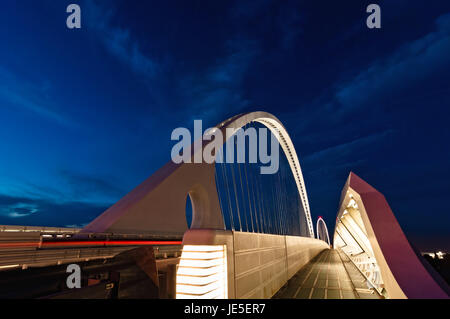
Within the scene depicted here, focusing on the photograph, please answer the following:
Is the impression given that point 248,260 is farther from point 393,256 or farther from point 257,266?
point 393,256

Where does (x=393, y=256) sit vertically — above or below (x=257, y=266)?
above

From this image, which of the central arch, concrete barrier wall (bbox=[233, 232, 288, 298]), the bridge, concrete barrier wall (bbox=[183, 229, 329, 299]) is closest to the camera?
the bridge

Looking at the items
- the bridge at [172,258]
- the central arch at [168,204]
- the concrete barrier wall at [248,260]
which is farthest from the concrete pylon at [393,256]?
the central arch at [168,204]

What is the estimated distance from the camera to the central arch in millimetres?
7879

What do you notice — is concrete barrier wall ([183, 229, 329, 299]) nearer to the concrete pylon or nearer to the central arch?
the concrete pylon

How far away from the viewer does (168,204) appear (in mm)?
9578

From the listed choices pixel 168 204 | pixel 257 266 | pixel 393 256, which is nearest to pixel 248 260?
pixel 257 266

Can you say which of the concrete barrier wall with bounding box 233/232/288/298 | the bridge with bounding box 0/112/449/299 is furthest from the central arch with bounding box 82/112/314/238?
the concrete barrier wall with bounding box 233/232/288/298

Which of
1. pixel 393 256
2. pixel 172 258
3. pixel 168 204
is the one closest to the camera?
pixel 393 256

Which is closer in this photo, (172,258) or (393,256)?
(393,256)

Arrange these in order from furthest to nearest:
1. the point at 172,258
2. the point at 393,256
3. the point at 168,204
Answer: the point at 168,204 < the point at 172,258 < the point at 393,256

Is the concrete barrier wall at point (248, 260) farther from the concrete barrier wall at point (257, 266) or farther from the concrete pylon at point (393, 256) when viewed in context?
the concrete pylon at point (393, 256)
